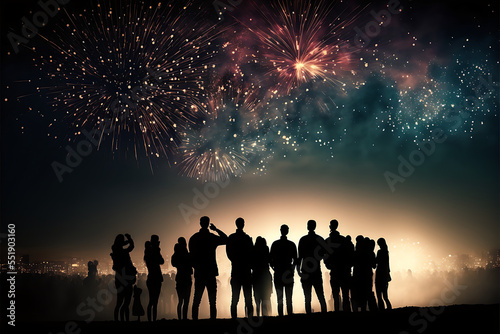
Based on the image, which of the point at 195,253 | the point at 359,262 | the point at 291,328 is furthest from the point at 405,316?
the point at 195,253

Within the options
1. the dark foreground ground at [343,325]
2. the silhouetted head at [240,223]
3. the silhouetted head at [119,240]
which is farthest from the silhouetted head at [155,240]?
the dark foreground ground at [343,325]

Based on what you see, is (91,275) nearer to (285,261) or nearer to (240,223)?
(240,223)

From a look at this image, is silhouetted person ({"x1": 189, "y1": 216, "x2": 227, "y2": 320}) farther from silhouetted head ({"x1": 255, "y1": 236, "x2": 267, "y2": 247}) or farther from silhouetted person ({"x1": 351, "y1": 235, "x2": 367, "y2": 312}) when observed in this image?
silhouetted person ({"x1": 351, "y1": 235, "x2": 367, "y2": 312})

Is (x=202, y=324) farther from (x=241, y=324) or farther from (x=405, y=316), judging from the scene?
(x=405, y=316)

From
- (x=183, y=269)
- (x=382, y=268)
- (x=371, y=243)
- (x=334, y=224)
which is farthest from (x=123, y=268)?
(x=382, y=268)

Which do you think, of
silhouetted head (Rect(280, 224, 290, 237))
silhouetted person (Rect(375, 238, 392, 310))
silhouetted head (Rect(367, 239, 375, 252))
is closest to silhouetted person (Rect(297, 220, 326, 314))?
silhouetted head (Rect(280, 224, 290, 237))
